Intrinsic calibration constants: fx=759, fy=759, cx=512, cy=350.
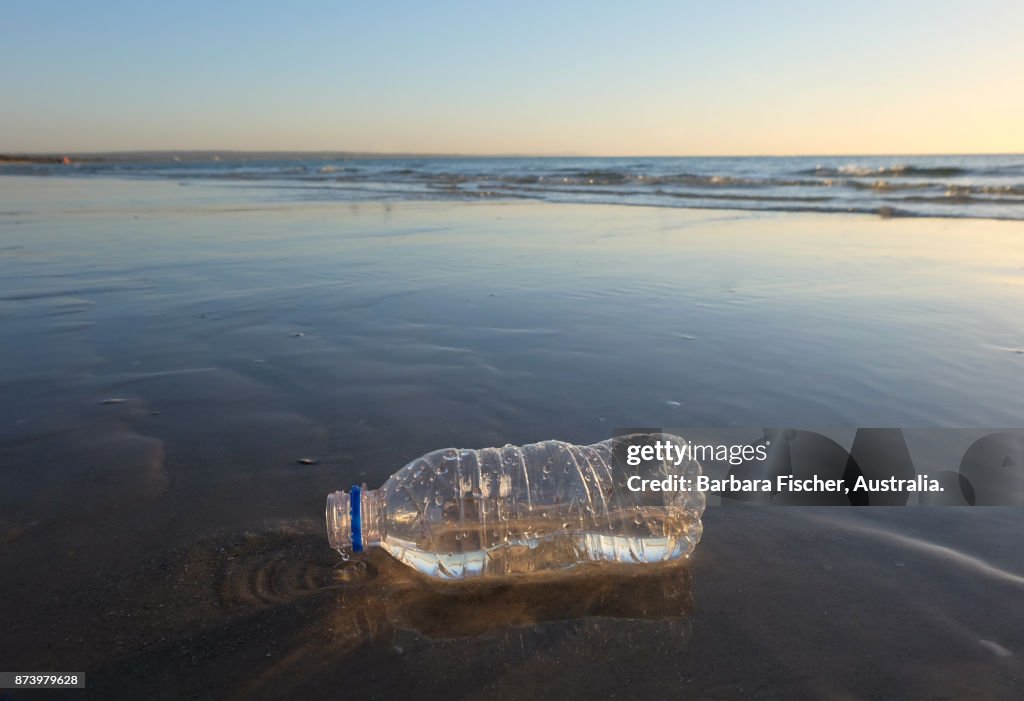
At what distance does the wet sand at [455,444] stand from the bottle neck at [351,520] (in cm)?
8

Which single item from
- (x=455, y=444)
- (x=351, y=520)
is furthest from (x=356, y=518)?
(x=455, y=444)

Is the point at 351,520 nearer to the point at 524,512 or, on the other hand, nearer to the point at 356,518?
the point at 356,518

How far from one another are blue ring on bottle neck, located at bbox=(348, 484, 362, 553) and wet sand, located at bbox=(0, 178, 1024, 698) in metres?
0.11

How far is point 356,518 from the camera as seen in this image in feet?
5.06

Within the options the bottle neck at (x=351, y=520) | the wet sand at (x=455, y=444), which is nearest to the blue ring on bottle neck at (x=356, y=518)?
the bottle neck at (x=351, y=520)

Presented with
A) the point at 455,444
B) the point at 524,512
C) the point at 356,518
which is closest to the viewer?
the point at 356,518

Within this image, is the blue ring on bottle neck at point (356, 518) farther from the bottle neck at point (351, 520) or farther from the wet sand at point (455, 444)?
the wet sand at point (455, 444)

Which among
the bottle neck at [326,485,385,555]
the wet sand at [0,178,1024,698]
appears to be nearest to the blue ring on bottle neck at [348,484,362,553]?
the bottle neck at [326,485,385,555]

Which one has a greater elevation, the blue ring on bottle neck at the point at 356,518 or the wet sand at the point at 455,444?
the blue ring on bottle neck at the point at 356,518

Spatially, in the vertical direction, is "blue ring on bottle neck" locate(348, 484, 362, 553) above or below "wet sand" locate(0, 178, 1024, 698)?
above

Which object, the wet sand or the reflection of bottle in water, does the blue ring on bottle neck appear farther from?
the wet sand

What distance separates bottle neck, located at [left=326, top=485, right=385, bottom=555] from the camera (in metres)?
1.54

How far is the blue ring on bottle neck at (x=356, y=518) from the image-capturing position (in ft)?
5.03

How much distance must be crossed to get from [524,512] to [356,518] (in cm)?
51
